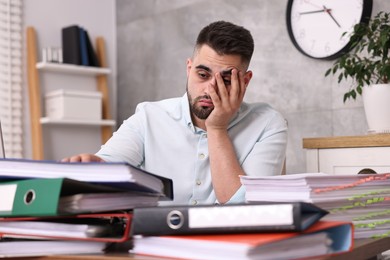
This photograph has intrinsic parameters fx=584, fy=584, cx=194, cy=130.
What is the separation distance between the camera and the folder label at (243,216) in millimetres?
650

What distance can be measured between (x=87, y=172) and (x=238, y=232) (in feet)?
0.76

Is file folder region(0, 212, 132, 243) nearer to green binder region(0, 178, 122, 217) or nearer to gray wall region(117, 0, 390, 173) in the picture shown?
green binder region(0, 178, 122, 217)

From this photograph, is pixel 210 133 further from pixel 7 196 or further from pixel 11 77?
pixel 11 77

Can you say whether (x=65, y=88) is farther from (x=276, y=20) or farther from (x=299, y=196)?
(x=299, y=196)

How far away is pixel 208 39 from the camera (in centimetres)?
174

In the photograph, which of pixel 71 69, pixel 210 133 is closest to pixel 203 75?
pixel 210 133

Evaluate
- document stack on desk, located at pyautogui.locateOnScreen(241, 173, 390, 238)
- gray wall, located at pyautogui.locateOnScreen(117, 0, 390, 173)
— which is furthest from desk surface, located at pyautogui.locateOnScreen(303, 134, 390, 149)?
document stack on desk, located at pyautogui.locateOnScreen(241, 173, 390, 238)

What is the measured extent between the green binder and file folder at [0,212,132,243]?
0.06 feet

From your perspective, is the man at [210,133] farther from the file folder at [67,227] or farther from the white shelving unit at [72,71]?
the white shelving unit at [72,71]

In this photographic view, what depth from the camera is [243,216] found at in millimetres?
656

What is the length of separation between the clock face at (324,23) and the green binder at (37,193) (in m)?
2.26

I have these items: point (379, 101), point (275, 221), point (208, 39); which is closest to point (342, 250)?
point (275, 221)

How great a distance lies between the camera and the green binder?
72 centimetres

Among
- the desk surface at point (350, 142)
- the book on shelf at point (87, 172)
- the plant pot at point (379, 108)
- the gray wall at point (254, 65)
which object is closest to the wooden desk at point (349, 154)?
the desk surface at point (350, 142)
